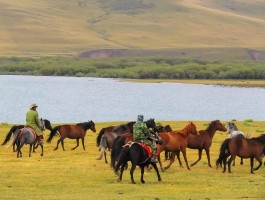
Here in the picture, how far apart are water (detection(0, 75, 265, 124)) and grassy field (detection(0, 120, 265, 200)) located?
30.2 m

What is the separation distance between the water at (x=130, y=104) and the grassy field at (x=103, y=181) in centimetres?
3018

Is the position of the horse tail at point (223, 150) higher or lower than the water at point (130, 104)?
higher

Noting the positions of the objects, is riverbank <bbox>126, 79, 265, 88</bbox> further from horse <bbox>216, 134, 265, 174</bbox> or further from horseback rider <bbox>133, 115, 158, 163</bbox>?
horseback rider <bbox>133, 115, 158, 163</bbox>

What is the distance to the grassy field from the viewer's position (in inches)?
743

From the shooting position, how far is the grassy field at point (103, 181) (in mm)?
18875

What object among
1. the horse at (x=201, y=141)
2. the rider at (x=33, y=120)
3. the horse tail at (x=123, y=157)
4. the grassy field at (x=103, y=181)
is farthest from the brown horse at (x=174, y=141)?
the rider at (x=33, y=120)

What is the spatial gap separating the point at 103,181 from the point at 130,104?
59.8m

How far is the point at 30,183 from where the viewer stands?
2048cm

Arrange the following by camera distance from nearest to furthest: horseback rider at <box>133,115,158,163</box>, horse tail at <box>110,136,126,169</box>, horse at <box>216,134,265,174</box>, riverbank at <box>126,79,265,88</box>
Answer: horseback rider at <box>133,115,158,163</box>, horse tail at <box>110,136,126,169</box>, horse at <box>216,134,265,174</box>, riverbank at <box>126,79,265,88</box>

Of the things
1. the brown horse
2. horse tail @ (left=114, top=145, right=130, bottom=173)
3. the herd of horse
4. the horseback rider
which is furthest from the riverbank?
horse tail @ (left=114, top=145, right=130, bottom=173)

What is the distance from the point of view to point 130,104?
8088 centimetres

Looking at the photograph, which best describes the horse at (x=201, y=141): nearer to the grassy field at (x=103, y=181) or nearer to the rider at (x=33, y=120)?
the grassy field at (x=103, y=181)

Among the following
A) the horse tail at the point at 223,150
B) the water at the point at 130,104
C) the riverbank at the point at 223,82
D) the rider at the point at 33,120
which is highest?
the rider at the point at 33,120

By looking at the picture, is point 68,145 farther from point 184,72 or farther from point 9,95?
point 184,72
